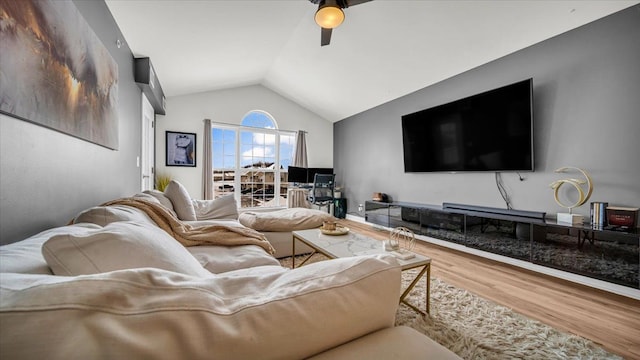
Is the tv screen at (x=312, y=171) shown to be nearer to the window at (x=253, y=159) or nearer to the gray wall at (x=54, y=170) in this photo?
the window at (x=253, y=159)

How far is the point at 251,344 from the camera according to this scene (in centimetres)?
44

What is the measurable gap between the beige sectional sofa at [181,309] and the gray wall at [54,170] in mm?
420

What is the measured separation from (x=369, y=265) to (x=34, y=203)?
1.55 m

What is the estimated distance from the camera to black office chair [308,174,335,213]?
541 cm

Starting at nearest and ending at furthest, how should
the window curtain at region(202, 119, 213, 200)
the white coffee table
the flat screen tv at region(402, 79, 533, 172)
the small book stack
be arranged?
the white coffee table, the small book stack, the flat screen tv at region(402, 79, 533, 172), the window curtain at region(202, 119, 213, 200)

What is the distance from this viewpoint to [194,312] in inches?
16.1

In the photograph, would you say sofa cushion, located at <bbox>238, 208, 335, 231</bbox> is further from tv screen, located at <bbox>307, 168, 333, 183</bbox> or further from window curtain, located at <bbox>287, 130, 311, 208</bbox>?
tv screen, located at <bbox>307, 168, 333, 183</bbox>

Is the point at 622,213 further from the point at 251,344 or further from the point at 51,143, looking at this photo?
the point at 51,143

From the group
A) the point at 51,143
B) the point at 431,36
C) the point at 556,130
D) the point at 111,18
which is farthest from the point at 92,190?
the point at 556,130

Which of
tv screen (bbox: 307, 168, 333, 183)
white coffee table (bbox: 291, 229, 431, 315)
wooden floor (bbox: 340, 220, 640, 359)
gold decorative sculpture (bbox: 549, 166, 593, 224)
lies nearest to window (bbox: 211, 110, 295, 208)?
tv screen (bbox: 307, 168, 333, 183)

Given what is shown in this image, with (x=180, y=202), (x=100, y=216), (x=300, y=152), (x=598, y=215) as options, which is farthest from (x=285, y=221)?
(x=300, y=152)

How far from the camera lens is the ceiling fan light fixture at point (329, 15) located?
2.02 metres

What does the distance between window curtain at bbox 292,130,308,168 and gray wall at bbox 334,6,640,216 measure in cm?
316

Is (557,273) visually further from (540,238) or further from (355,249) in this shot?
(355,249)
